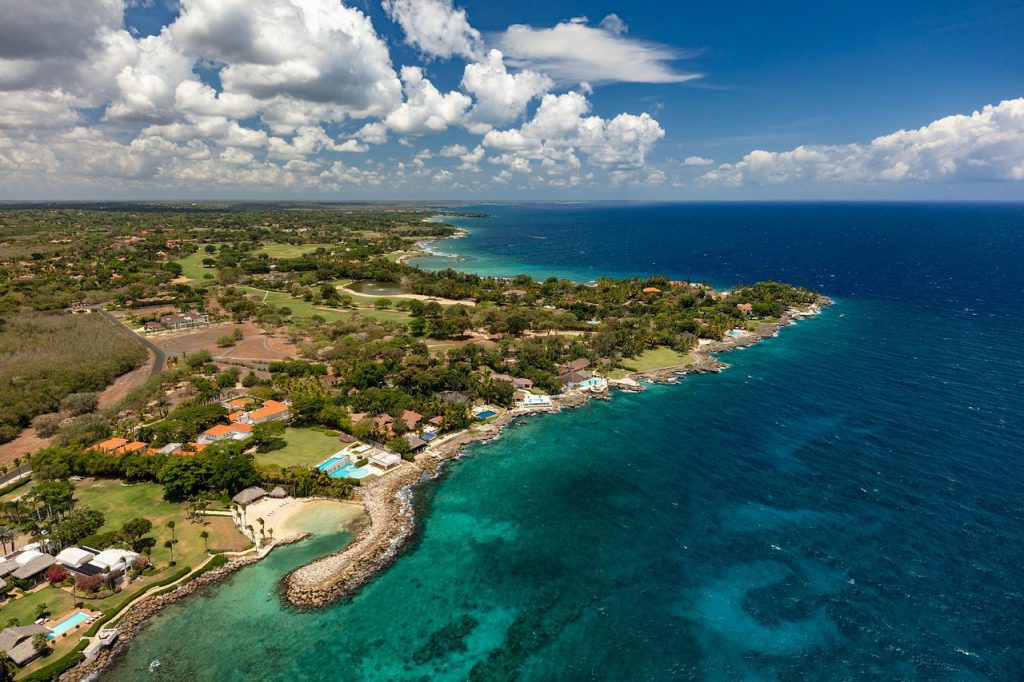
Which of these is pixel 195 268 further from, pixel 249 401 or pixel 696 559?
pixel 696 559

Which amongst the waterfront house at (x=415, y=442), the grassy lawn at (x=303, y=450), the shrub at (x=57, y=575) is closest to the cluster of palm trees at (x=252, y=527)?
the grassy lawn at (x=303, y=450)

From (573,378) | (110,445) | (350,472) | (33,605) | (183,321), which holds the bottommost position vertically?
(33,605)

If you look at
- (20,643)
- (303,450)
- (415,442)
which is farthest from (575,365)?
(20,643)

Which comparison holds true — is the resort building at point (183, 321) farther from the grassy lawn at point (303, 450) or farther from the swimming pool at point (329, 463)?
the swimming pool at point (329, 463)

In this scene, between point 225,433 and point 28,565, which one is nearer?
point 28,565

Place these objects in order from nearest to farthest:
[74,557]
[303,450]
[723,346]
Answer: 1. [74,557]
2. [303,450]
3. [723,346]

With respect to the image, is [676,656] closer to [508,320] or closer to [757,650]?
[757,650]
